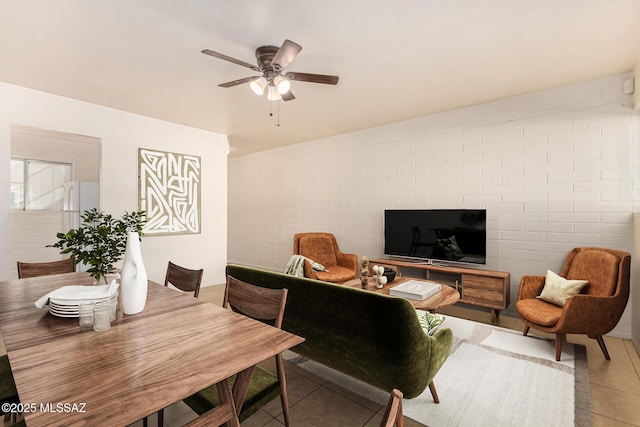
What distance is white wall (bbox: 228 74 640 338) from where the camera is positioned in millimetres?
3172

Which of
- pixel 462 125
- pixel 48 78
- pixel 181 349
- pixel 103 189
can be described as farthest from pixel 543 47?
pixel 103 189

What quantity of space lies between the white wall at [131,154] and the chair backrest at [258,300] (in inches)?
131

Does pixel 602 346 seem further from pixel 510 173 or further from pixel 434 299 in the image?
pixel 510 173

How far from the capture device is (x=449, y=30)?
238 cm

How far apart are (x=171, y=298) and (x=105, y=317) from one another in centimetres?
45

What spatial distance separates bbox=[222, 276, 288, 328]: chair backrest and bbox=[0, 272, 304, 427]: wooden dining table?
251 millimetres

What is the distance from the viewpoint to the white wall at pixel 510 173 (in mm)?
3172

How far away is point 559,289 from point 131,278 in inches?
138

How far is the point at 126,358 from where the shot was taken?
38.1 inches

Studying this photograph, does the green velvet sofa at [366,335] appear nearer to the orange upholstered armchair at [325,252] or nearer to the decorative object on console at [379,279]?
the decorative object on console at [379,279]

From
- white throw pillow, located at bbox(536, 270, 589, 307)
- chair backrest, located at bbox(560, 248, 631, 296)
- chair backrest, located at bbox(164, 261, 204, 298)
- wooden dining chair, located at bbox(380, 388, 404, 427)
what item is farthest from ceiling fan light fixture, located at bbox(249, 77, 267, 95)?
chair backrest, located at bbox(560, 248, 631, 296)

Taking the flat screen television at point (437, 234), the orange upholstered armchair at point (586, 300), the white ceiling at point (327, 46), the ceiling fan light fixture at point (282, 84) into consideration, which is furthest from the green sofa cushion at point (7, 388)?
the flat screen television at point (437, 234)

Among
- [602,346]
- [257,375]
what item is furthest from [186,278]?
[602,346]

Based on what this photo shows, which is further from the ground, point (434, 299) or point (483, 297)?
point (434, 299)
